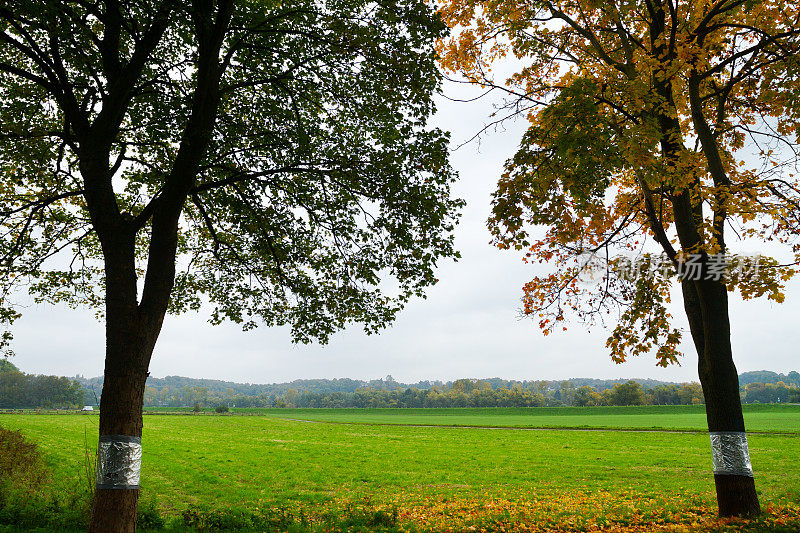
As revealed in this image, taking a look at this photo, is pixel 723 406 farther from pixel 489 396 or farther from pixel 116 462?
pixel 489 396

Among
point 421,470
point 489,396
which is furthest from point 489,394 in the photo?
point 421,470

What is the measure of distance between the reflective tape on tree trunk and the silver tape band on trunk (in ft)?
32.7

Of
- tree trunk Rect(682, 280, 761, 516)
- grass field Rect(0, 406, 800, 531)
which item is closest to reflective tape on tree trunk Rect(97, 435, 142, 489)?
grass field Rect(0, 406, 800, 531)

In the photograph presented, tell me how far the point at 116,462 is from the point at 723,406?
1058cm

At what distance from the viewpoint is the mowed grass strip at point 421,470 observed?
51.1 feet

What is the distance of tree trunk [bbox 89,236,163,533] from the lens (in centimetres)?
686

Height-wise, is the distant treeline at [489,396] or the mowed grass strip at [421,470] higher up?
the mowed grass strip at [421,470]

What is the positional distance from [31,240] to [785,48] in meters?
16.8

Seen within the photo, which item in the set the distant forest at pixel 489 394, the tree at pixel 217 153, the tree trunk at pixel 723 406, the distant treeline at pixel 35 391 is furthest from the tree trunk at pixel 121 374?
the distant treeline at pixel 35 391

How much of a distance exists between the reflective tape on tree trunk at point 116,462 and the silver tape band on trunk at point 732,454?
9.96 metres

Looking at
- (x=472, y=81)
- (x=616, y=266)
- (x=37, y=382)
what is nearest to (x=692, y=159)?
(x=616, y=266)

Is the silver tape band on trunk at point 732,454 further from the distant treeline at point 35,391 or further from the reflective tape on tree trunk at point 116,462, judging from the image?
the distant treeline at point 35,391

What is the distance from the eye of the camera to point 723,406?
9.03 m

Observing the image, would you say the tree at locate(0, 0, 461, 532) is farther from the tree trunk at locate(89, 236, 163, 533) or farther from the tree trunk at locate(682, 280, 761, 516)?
the tree trunk at locate(682, 280, 761, 516)
